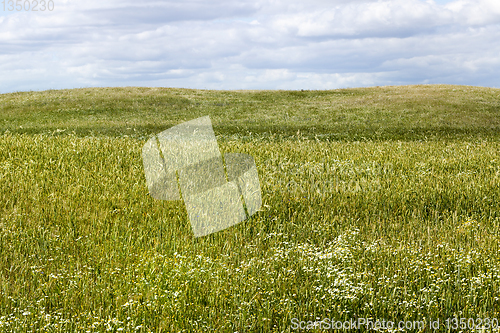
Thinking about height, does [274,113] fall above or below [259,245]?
above

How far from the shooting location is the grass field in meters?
4.08

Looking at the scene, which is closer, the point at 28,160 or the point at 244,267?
the point at 244,267

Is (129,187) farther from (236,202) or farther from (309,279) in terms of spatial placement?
(309,279)

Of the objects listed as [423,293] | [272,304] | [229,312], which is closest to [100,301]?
[229,312]

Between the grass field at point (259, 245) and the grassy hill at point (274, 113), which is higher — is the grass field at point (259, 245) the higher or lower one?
the lower one

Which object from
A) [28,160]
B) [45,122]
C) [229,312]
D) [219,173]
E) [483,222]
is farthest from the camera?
[45,122]

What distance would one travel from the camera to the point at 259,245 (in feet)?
18.7

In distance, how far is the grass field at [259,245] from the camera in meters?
4.08

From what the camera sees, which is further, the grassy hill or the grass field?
the grassy hill

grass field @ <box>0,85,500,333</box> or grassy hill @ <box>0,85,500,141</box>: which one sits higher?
grassy hill @ <box>0,85,500,141</box>

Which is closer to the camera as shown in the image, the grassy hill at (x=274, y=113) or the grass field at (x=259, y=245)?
the grass field at (x=259, y=245)

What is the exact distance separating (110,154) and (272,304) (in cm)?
814

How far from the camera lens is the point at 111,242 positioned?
18.6 feet

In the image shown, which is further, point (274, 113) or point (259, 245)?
point (274, 113)
